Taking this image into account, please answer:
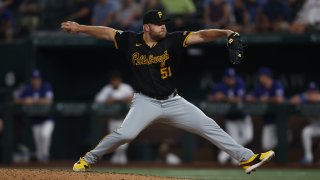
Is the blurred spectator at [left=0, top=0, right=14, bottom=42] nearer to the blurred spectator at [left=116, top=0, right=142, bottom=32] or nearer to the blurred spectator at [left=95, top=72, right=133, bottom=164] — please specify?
the blurred spectator at [left=116, top=0, right=142, bottom=32]

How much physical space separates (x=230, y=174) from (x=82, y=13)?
5.44 meters

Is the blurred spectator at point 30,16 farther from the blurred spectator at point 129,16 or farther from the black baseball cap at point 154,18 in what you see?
the black baseball cap at point 154,18

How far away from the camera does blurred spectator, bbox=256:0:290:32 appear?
1417 centimetres

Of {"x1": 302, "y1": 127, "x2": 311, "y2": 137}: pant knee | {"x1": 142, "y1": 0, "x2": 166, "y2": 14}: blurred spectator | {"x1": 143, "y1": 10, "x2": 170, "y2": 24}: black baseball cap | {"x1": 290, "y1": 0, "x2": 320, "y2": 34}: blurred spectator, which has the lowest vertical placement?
{"x1": 302, "y1": 127, "x2": 311, "y2": 137}: pant knee

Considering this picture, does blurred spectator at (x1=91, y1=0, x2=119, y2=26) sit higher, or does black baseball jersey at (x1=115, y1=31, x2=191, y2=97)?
black baseball jersey at (x1=115, y1=31, x2=191, y2=97)

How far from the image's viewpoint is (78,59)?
54.4ft

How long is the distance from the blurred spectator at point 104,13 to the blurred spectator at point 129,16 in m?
0.12

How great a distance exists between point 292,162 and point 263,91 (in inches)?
52.5

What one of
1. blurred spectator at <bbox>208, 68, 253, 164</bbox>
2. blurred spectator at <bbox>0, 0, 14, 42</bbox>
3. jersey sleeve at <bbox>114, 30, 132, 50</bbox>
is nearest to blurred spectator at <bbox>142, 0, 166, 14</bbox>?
blurred spectator at <bbox>208, 68, 253, 164</bbox>

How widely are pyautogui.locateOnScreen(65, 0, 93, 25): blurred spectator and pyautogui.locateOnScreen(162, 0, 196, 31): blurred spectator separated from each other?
5.49ft

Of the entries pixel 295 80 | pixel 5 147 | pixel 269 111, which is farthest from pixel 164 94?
pixel 295 80

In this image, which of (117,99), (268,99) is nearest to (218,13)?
(268,99)

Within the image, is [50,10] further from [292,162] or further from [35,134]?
[292,162]

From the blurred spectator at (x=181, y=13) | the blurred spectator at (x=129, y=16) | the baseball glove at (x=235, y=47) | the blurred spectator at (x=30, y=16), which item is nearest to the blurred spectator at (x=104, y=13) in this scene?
the blurred spectator at (x=129, y=16)
